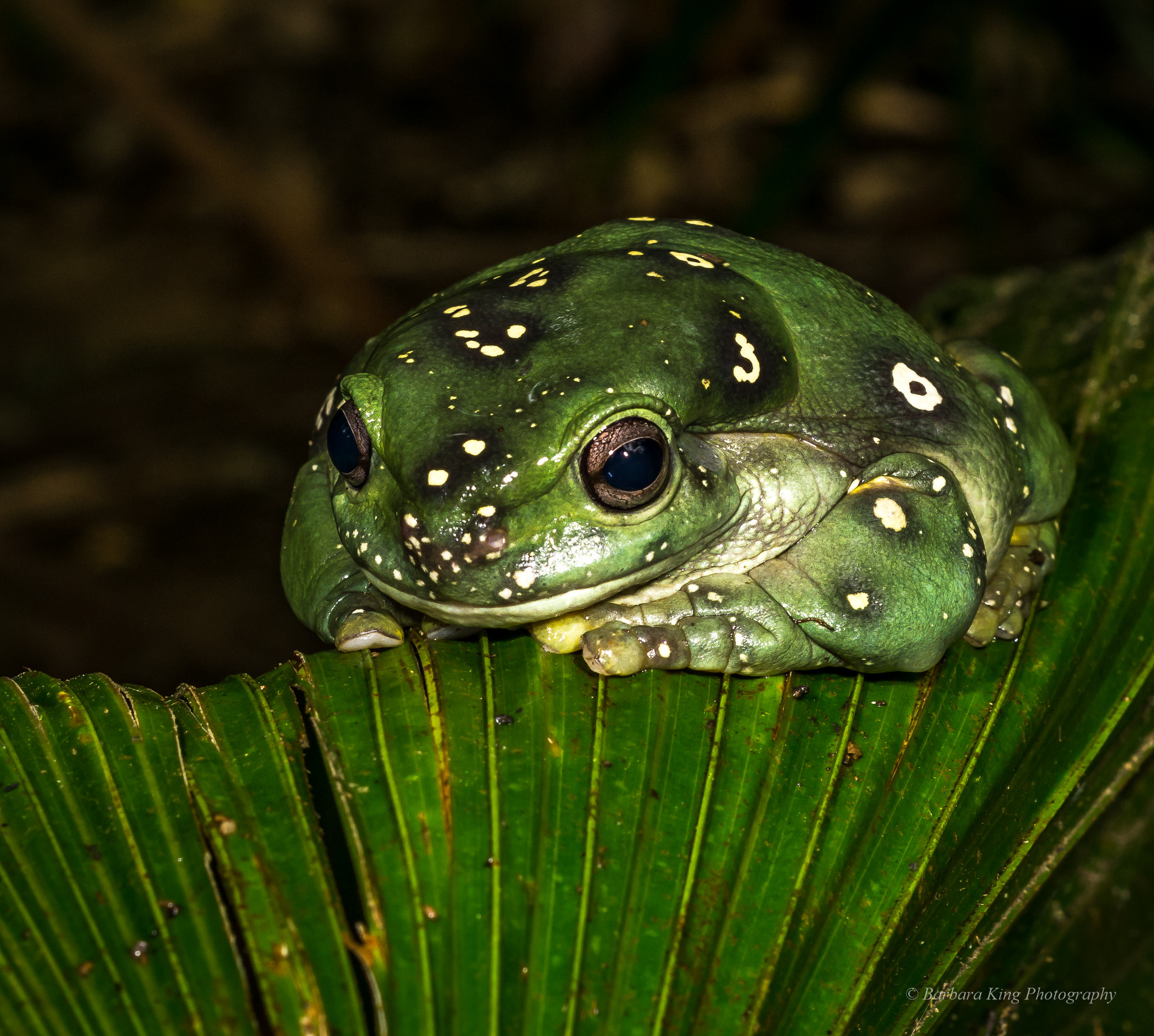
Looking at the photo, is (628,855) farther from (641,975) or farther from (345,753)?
(345,753)

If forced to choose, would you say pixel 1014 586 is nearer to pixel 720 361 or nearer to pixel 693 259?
pixel 720 361

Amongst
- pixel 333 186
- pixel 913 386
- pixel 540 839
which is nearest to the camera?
pixel 540 839

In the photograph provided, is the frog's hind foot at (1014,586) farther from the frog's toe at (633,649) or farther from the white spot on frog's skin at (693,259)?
the white spot on frog's skin at (693,259)

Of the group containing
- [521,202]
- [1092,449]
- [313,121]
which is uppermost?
[313,121]

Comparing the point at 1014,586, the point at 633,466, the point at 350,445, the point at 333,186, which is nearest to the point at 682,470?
the point at 633,466

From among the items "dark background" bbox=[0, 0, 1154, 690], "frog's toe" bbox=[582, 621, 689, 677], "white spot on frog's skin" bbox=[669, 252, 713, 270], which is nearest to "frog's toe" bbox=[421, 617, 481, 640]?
"frog's toe" bbox=[582, 621, 689, 677]

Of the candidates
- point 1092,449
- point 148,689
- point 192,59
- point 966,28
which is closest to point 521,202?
point 192,59
